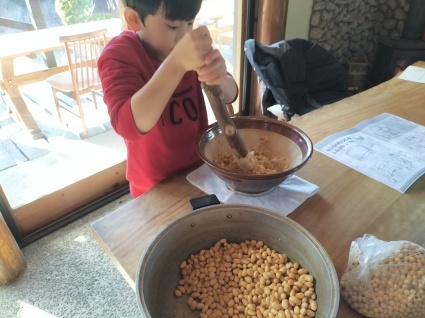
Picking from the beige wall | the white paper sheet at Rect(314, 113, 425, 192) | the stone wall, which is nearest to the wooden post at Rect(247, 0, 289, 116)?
the beige wall

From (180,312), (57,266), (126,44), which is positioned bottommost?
(57,266)

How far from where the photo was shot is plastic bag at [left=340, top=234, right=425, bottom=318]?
519 mm

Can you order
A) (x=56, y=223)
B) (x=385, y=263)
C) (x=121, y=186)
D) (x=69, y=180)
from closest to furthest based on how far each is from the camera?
(x=385, y=263) < (x=56, y=223) < (x=69, y=180) < (x=121, y=186)

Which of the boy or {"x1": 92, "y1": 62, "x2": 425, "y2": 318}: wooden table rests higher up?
the boy

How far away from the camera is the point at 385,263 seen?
1.80 feet

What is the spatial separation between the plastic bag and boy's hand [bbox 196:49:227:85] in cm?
46

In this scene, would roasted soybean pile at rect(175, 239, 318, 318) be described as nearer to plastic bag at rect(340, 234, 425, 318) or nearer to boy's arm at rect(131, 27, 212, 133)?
plastic bag at rect(340, 234, 425, 318)

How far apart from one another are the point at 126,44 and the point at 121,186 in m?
1.26

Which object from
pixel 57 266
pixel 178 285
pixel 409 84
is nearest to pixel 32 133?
pixel 57 266

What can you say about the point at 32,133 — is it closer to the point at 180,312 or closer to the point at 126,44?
the point at 126,44

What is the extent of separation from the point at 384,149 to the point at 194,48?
28.4 inches

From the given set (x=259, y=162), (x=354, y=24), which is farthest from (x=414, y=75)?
(x=354, y=24)

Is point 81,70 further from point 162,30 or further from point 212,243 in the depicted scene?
point 212,243

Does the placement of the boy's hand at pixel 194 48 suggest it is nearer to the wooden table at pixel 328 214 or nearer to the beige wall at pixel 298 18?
the wooden table at pixel 328 214
